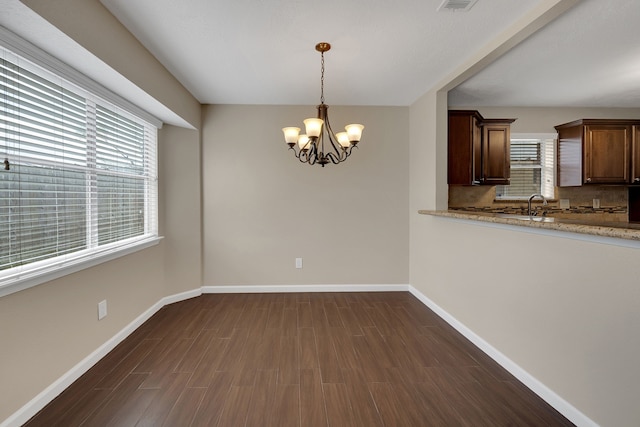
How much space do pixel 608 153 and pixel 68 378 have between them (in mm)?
5806

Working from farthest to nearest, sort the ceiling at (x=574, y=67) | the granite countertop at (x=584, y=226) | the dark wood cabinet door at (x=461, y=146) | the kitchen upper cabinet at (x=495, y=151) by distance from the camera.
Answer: the kitchen upper cabinet at (x=495, y=151)
the dark wood cabinet door at (x=461, y=146)
the ceiling at (x=574, y=67)
the granite countertop at (x=584, y=226)

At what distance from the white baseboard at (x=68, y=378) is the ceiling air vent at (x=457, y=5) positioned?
11.0 ft

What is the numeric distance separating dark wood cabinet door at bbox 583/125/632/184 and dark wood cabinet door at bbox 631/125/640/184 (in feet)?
0.14

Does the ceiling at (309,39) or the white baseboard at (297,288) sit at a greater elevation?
the ceiling at (309,39)

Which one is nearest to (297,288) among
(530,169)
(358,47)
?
(358,47)

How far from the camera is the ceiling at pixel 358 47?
1.94m

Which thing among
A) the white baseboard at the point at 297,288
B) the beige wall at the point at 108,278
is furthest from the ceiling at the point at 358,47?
the white baseboard at the point at 297,288

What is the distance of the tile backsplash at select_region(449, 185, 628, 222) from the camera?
411cm

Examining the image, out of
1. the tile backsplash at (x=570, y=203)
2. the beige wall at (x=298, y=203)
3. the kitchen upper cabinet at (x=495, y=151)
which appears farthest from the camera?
the tile backsplash at (x=570, y=203)

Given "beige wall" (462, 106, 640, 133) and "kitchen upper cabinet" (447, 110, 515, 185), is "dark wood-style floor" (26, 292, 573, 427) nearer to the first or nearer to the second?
"kitchen upper cabinet" (447, 110, 515, 185)

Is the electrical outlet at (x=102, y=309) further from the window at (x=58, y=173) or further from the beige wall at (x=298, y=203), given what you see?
the beige wall at (x=298, y=203)

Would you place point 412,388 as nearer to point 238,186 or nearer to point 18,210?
point 18,210

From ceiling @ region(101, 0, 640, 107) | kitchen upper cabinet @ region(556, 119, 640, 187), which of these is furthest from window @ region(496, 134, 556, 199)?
ceiling @ region(101, 0, 640, 107)

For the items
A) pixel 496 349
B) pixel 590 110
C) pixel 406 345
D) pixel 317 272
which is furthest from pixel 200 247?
pixel 590 110
